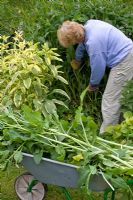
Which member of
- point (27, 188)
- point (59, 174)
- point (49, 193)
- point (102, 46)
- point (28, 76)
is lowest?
point (49, 193)

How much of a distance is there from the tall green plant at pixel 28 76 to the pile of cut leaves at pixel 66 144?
1316mm

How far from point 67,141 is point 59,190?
1492 mm

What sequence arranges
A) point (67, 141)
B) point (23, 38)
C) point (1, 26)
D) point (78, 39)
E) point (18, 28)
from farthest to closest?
point (1, 26), point (18, 28), point (23, 38), point (78, 39), point (67, 141)

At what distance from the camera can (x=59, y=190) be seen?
201 inches

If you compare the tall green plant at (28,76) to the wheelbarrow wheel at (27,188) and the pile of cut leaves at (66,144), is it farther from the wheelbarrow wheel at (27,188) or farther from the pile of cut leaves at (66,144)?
the pile of cut leaves at (66,144)

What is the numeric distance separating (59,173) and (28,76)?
1.91 metres

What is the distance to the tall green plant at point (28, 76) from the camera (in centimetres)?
526

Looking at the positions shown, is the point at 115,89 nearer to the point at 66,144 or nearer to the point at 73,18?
the point at 73,18

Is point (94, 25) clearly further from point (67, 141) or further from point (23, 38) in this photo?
point (67, 141)

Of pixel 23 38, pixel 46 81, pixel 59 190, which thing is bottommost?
pixel 59 190

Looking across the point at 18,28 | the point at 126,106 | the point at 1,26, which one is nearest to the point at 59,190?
the point at 126,106

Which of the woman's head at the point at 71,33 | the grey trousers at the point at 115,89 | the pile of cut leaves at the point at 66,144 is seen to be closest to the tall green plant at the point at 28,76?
the woman's head at the point at 71,33

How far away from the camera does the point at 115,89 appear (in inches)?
214

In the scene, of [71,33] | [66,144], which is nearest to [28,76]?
[71,33]
